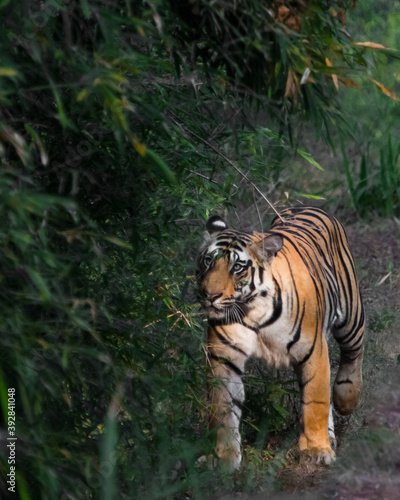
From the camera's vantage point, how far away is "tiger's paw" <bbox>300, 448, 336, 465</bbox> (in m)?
4.29

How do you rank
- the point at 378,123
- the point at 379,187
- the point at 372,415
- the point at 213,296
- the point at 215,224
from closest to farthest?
the point at 372,415 < the point at 213,296 < the point at 215,224 < the point at 378,123 < the point at 379,187

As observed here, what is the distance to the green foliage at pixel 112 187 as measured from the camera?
234 centimetres

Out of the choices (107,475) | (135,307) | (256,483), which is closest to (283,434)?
(256,483)

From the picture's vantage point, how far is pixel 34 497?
8.79ft

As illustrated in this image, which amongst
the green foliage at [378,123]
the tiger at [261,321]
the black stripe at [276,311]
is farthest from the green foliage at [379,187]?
the black stripe at [276,311]

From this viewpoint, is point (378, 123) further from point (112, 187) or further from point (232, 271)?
point (112, 187)

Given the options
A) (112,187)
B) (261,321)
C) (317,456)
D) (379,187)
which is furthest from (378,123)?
(112,187)

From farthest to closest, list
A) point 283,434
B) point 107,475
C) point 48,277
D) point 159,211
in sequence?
1. point 283,434
2. point 159,211
3. point 48,277
4. point 107,475

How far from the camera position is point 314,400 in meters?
4.39

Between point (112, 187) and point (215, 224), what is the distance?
3.71ft

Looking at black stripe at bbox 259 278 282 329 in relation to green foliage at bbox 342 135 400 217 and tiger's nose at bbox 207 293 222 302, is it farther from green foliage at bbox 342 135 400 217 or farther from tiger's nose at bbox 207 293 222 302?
green foliage at bbox 342 135 400 217

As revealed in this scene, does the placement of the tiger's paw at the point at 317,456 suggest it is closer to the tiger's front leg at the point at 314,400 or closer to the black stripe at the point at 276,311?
the tiger's front leg at the point at 314,400

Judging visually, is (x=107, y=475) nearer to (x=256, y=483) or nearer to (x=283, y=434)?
(x=256, y=483)

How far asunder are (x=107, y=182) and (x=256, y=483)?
1524mm
